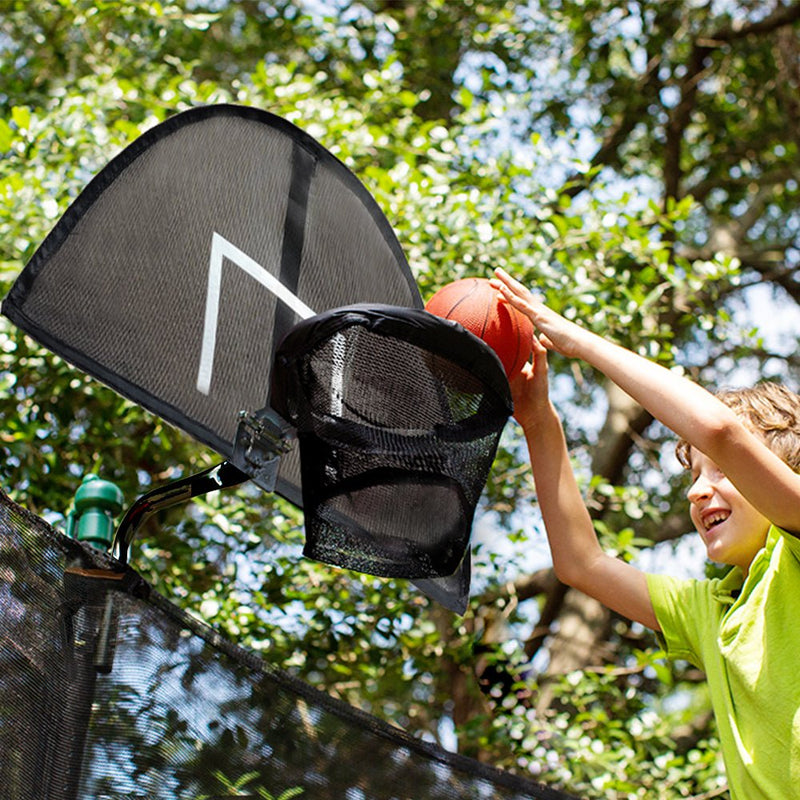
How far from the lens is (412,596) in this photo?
14.1 feet

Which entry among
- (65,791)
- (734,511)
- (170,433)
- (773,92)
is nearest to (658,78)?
(773,92)

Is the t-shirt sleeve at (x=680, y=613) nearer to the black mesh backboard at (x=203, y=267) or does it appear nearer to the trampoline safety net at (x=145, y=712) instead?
the trampoline safety net at (x=145, y=712)

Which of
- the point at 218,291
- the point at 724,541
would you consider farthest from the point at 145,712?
the point at 724,541

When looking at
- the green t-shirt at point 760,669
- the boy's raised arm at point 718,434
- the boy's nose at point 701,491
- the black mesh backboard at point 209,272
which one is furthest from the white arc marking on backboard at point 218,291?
the green t-shirt at point 760,669

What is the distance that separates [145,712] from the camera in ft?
6.57

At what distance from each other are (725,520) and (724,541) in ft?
0.15

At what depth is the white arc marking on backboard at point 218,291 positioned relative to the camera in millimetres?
2283

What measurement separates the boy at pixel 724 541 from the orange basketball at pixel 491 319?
7 centimetres

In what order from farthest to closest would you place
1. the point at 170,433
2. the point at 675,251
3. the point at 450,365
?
the point at 675,251
the point at 170,433
the point at 450,365

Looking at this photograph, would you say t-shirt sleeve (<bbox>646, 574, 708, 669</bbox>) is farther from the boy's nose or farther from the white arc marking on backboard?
the white arc marking on backboard

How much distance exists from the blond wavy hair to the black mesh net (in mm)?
523

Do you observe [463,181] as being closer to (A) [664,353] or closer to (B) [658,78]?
(A) [664,353]

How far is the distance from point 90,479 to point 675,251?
4.75 meters

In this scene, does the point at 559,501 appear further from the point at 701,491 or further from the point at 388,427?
the point at 388,427
